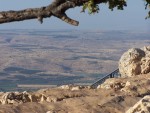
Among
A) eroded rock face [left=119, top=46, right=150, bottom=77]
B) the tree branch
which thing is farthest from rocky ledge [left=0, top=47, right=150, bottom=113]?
eroded rock face [left=119, top=46, right=150, bottom=77]

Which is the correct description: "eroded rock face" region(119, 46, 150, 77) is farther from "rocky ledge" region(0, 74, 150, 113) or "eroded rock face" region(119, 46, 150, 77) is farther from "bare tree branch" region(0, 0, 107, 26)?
"bare tree branch" region(0, 0, 107, 26)

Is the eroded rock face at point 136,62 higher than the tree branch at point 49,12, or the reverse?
the tree branch at point 49,12

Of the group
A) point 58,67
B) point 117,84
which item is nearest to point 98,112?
point 117,84

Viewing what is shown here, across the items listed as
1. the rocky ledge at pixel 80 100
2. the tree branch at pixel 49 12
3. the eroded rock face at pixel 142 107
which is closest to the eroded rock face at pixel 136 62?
the rocky ledge at pixel 80 100

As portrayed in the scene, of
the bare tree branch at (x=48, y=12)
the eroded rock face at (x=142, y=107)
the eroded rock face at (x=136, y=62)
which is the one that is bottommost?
the eroded rock face at (x=136, y=62)

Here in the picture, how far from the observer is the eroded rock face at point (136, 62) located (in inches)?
915

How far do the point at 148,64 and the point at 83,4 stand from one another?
402 inches

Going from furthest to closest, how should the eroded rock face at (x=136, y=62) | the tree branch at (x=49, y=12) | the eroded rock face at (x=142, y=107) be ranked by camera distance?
1. the eroded rock face at (x=136, y=62)
2. the tree branch at (x=49, y=12)
3. the eroded rock face at (x=142, y=107)

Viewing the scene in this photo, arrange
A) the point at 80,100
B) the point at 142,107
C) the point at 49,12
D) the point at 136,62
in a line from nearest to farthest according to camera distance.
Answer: the point at 142,107 → the point at 80,100 → the point at 49,12 → the point at 136,62

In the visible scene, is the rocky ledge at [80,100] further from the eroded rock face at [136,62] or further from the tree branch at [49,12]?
the eroded rock face at [136,62]

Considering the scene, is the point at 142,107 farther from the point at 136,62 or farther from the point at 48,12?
the point at 136,62

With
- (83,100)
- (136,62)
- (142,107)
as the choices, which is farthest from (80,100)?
(136,62)

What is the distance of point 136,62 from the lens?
23625 mm

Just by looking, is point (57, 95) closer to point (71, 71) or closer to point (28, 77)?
point (28, 77)
